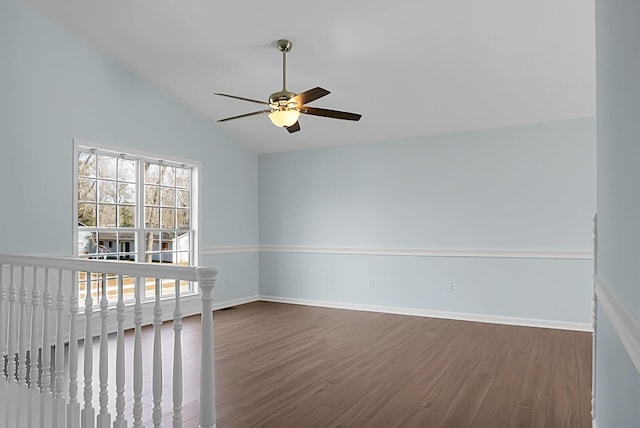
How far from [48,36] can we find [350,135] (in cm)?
369

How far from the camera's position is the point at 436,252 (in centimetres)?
584

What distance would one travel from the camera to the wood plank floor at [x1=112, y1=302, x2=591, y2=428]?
2810 mm

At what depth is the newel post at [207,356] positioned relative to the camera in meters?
1.65

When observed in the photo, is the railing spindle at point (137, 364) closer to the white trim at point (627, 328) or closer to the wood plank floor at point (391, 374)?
the wood plank floor at point (391, 374)

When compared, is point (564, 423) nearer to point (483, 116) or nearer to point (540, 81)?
point (540, 81)

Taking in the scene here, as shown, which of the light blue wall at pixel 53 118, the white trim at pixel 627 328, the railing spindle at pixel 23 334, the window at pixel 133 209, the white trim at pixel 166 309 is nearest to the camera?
the white trim at pixel 627 328

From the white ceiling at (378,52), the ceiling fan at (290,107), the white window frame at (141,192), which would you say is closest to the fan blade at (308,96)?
the ceiling fan at (290,107)

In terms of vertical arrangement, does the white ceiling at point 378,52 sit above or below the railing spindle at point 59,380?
above

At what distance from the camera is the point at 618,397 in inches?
51.2

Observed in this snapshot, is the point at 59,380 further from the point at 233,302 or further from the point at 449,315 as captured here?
the point at 449,315

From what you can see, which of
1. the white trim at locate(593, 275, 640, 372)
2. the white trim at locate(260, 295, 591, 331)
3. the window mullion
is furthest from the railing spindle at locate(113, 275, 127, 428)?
the white trim at locate(260, 295, 591, 331)

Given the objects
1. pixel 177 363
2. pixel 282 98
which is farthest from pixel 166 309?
pixel 177 363

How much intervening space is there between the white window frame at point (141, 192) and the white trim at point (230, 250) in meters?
0.17

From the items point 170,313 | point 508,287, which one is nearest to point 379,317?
point 508,287
